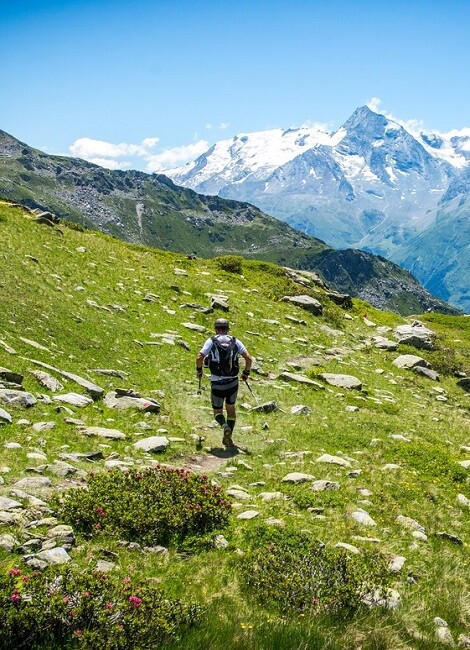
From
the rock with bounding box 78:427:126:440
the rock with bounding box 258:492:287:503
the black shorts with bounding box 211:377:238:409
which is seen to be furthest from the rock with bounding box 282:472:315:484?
the rock with bounding box 78:427:126:440

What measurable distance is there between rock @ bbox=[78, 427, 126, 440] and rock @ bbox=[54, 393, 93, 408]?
1629 mm

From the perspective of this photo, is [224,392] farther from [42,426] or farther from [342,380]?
[342,380]

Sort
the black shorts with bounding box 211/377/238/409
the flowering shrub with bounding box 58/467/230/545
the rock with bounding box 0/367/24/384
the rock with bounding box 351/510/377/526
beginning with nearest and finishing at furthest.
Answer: the flowering shrub with bounding box 58/467/230/545 → the rock with bounding box 351/510/377/526 → the rock with bounding box 0/367/24/384 → the black shorts with bounding box 211/377/238/409

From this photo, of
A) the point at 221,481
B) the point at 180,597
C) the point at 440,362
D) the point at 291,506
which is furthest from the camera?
the point at 440,362

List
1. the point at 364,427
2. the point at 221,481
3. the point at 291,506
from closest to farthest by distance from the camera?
the point at 291,506
the point at 221,481
the point at 364,427

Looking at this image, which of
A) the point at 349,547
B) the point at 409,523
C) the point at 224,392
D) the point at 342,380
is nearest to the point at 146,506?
the point at 349,547

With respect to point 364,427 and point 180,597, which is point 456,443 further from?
point 180,597

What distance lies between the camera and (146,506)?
345 inches

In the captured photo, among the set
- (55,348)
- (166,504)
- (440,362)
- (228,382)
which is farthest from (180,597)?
(440,362)

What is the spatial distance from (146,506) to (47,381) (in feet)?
24.5

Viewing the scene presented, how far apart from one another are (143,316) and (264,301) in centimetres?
1195

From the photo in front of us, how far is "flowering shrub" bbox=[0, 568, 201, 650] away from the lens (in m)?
5.15

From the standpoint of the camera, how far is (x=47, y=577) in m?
5.95

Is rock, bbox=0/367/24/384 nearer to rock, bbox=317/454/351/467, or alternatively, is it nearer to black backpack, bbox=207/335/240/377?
black backpack, bbox=207/335/240/377
